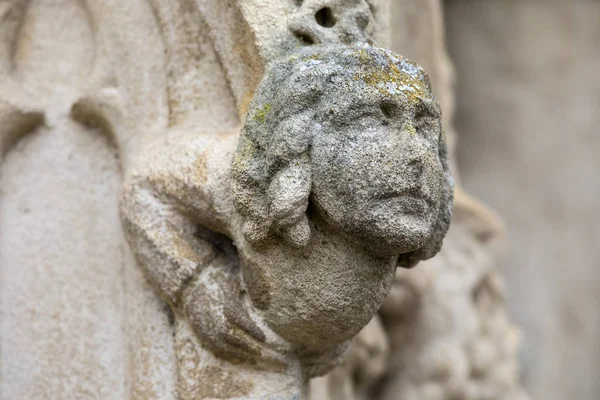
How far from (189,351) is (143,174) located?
219mm

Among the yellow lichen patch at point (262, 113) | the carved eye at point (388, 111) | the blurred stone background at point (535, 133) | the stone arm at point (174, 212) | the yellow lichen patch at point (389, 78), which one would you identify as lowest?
the blurred stone background at point (535, 133)

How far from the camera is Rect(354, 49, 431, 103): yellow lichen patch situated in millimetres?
901

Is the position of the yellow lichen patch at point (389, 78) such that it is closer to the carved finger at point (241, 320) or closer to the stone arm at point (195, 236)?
the stone arm at point (195, 236)

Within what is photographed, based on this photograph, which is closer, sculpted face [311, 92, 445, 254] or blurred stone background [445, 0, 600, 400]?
sculpted face [311, 92, 445, 254]

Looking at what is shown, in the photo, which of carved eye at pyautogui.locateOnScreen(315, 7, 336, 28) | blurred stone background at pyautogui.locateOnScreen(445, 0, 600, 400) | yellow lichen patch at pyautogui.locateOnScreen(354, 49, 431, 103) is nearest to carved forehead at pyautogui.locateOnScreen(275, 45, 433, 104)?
yellow lichen patch at pyautogui.locateOnScreen(354, 49, 431, 103)

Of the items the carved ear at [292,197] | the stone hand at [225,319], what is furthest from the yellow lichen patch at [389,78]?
the stone hand at [225,319]

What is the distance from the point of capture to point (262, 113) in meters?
0.93

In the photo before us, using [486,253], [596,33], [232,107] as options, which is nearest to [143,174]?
[232,107]

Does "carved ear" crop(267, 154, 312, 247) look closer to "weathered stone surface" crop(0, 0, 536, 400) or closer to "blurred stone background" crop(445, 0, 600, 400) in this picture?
"weathered stone surface" crop(0, 0, 536, 400)

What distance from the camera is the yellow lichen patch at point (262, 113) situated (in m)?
0.93

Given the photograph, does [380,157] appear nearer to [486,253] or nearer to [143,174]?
[143,174]

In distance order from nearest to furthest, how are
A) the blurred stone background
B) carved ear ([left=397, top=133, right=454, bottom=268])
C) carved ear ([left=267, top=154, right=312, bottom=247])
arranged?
1. carved ear ([left=267, top=154, right=312, bottom=247])
2. carved ear ([left=397, top=133, right=454, bottom=268])
3. the blurred stone background

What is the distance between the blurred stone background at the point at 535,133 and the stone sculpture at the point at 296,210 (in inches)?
51.0

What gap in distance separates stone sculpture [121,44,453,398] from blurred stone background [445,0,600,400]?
51.0 inches
